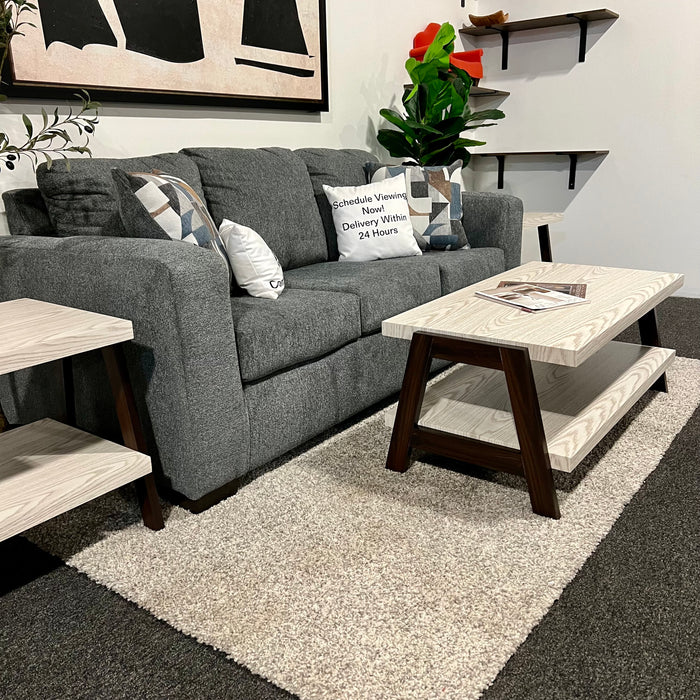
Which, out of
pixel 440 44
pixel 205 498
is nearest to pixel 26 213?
pixel 205 498

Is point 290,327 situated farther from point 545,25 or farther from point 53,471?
point 545,25

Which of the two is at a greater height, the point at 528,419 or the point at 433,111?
the point at 433,111

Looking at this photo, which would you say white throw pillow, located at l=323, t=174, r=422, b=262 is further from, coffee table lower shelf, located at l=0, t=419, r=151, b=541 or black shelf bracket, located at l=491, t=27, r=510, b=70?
black shelf bracket, located at l=491, t=27, r=510, b=70

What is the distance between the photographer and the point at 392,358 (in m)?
2.30

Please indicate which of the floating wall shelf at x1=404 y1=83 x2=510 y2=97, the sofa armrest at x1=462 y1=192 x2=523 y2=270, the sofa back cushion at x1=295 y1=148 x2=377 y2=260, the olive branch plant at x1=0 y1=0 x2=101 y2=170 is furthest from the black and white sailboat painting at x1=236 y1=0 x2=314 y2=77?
the floating wall shelf at x1=404 y1=83 x2=510 y2=97

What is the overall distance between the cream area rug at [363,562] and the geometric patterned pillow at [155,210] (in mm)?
714

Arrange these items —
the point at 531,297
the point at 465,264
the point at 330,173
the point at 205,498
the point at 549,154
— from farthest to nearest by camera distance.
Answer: the point at 549,154
the point at 330,173
the point at 465,264
the point at 531,297
the point at 205,498

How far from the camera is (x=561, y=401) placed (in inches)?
74.8

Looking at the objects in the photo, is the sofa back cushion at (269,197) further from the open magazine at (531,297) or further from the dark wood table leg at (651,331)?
the dark wood table leg at (651,331)

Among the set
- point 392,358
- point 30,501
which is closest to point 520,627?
point 30,501

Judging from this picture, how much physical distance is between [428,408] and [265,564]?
67 cm

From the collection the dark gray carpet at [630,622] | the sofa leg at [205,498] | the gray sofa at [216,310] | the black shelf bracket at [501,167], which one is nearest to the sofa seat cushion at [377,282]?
the gray sofa at [216,310]

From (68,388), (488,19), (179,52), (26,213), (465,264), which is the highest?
(488,19)

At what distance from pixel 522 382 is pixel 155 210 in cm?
109
